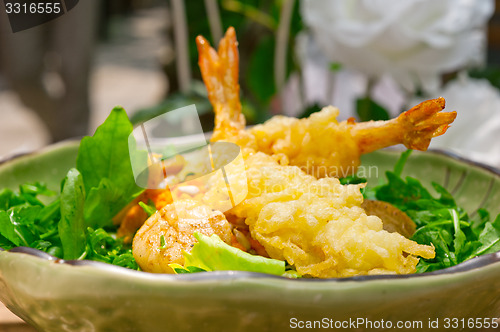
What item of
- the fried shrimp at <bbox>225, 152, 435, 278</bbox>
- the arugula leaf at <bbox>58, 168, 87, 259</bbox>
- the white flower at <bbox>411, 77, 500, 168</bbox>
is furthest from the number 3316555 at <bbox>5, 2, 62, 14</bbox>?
the white flower at <bbox>411, 77, 500, 168</bbox>

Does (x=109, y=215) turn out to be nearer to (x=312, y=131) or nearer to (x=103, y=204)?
(x=103, y=204)

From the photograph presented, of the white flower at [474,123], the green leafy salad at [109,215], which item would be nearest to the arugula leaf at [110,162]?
the green leafy salad at [109,215]

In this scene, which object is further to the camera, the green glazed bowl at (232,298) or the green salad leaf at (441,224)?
the green salad leaf at (441,224)

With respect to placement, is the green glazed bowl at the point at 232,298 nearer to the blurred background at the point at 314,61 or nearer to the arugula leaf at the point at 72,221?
the arugula leaf at the point at 72,221

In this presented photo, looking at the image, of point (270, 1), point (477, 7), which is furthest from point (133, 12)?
point (477, 7)

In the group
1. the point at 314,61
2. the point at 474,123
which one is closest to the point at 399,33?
the point at 474,123
